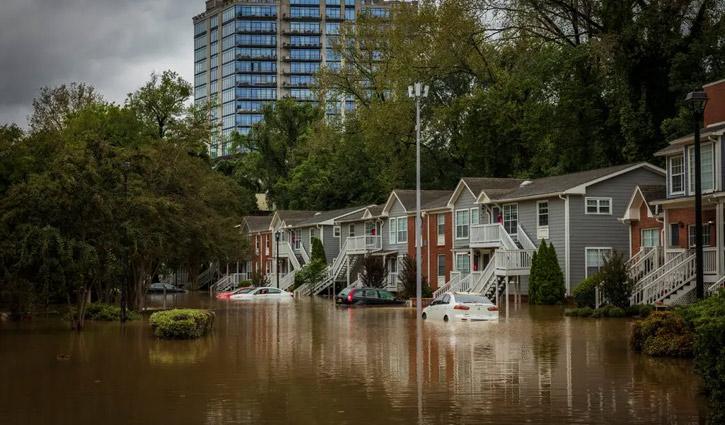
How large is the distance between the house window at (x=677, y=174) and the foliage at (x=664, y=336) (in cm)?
1518

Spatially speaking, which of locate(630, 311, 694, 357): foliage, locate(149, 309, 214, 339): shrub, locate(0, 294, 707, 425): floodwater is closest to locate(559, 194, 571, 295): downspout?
locate(0, 294, 707, 425): floodwater

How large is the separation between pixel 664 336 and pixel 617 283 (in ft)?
48.7

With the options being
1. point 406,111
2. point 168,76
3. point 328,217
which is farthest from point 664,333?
point 168,76

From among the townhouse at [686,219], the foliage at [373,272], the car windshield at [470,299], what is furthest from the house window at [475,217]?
the car windshield at [470,299]

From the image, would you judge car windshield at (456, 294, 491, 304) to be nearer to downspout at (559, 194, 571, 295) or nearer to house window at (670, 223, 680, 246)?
house window at (670, 223, 680, 246)

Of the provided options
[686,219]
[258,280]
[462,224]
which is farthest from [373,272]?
[686,219]

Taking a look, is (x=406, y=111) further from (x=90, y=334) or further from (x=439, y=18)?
(x=90, y=334)

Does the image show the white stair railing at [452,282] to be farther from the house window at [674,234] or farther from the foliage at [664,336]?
the foliage at [664,336]

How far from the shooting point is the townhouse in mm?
33812

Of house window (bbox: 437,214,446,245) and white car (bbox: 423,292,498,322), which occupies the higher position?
house window (bbox: 437,214,446,245)

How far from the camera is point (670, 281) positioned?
3541 cm

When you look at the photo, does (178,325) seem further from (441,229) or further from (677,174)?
(441,229)

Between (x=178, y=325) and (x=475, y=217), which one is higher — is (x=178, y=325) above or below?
below

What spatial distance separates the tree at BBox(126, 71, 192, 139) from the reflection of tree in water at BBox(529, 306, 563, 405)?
150 ft
